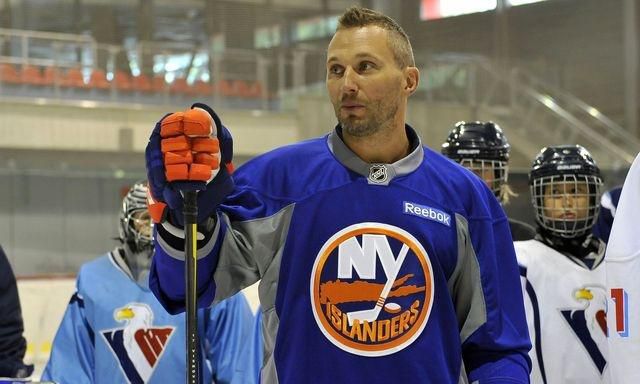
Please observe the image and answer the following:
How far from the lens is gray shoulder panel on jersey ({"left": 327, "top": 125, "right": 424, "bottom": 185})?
166 centimetres

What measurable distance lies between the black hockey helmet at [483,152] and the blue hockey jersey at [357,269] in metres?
1.38

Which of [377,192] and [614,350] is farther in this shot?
[614,350]

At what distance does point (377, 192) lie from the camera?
64.6 inches

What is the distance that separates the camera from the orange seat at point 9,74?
24.3ft

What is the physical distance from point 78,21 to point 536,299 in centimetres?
589

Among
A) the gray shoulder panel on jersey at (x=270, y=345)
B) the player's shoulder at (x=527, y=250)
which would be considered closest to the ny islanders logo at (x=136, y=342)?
the player's shoulder at (x=527, y=250)

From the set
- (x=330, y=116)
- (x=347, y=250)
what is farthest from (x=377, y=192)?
(x=330, y=116)

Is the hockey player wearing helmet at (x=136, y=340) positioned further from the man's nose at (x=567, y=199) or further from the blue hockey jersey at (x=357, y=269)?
the blue hockey jersey at (x=357, y=269)

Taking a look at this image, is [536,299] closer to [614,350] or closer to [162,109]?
[614,350]

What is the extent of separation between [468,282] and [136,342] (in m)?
1.44

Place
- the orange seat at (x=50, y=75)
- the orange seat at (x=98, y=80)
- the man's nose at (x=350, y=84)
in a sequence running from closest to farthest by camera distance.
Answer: the man's nose at (x=350, y=84) → the orange seat at (x=50, y=75) → the orange seat at (x=98, y=80)

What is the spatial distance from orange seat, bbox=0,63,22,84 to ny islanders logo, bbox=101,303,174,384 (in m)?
4.85

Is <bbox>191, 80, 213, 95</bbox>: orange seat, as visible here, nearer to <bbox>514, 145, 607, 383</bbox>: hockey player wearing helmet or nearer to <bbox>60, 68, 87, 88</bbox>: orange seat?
<bbox>60, 68, 87, 88</bbox>: orange seat

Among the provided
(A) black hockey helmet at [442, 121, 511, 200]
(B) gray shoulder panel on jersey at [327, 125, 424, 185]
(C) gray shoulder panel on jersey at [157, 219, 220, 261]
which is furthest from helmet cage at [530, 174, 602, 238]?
(C) gray shoulder panel on jersey at [157, 219, 220, 261]
